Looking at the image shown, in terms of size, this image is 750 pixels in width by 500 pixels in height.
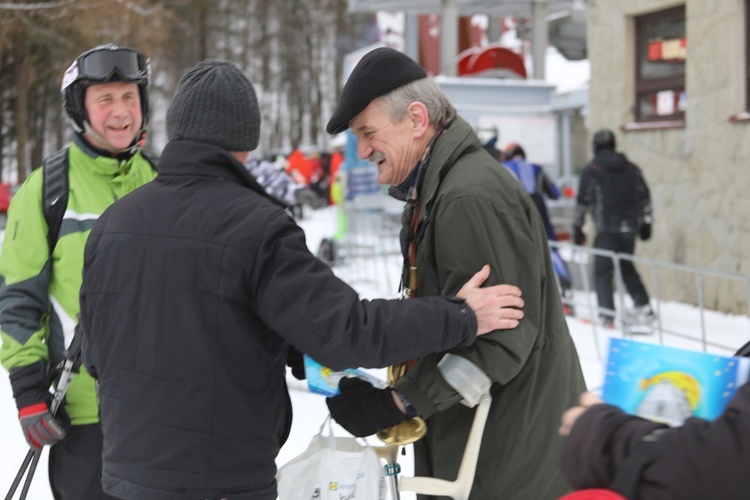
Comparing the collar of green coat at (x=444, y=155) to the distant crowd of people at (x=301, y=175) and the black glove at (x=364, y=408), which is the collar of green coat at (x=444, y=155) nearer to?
the black glove at (x=364, y=408)

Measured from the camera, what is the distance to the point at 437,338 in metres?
2.22

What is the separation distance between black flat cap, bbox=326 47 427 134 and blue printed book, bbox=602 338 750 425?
3.36 ft

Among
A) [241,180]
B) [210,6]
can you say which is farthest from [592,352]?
[210,6]

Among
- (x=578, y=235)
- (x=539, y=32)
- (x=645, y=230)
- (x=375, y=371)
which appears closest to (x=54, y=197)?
(x=375, y=371)

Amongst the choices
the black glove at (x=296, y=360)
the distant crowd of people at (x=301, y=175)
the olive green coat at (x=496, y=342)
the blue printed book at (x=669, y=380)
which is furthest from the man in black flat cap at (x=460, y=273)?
the distant crowd of people at (x=301, y=175)

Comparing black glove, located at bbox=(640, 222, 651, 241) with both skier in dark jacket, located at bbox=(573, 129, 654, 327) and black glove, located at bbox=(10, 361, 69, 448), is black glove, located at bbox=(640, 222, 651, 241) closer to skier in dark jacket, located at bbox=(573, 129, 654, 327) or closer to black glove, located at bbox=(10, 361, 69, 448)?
skier in dark jacket, located at bbox=(573, 129, 654, 327)

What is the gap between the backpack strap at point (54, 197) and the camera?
2.94 meters

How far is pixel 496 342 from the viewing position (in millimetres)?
2311

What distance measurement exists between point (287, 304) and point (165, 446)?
42 cm

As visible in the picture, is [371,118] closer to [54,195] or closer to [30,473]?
[54,195]

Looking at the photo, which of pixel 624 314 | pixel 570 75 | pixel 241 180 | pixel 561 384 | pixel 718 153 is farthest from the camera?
pixel 570 75

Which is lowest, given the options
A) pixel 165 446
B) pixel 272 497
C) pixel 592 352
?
pixel 592 352

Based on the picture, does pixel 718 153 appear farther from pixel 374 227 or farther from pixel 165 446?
pixel 165 446

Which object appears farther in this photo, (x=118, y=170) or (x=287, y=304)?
(x=118, y=170)
